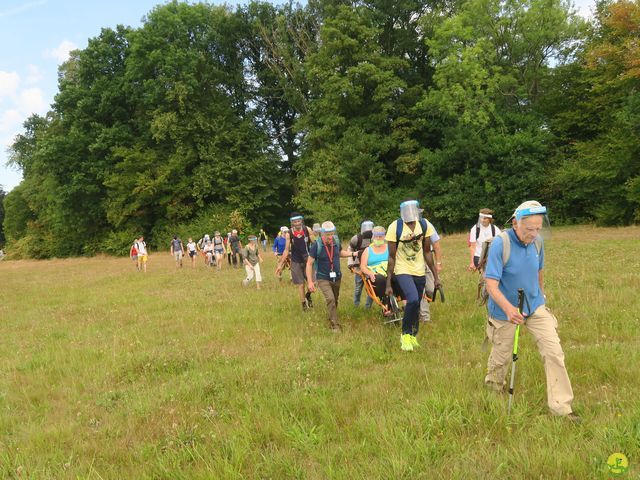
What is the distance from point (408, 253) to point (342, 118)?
33126 millimetres

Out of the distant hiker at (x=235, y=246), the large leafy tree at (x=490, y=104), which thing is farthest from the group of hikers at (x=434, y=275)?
the large leafy tree at (x=490, y=104)

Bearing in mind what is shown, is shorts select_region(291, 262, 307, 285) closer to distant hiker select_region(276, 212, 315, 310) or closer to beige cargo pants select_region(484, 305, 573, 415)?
distant hiker select_region(276, 212, 315, 310)

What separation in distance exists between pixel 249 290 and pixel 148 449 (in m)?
9.58

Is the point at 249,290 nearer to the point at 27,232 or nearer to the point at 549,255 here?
the point at 549,255

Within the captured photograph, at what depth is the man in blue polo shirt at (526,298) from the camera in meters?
4.13

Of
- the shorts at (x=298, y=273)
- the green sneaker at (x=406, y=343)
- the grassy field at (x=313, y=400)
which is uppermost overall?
the shorts at (x=298, y=273)

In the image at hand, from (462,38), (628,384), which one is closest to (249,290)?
(628,384)

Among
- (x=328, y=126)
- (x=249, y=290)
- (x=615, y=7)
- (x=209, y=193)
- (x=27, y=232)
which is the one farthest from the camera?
(x=27, y=232)

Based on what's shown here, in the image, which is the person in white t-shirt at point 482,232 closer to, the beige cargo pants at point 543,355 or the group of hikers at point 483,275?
the group of hikers at point 483,275

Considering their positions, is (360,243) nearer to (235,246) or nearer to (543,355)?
(543,355)

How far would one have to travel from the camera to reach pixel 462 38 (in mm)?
35062

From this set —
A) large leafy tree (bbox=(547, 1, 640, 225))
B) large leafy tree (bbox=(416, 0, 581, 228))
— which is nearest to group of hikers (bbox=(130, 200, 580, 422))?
large leafy tree (bbox=(547, 1, 640, 225))

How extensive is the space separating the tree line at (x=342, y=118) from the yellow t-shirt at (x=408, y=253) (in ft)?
96.1

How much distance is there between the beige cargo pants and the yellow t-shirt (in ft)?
7.45
